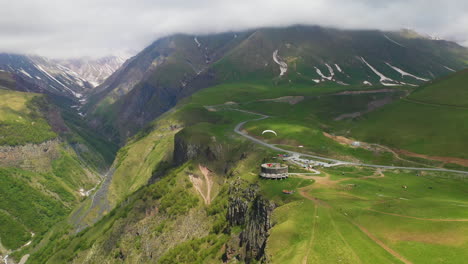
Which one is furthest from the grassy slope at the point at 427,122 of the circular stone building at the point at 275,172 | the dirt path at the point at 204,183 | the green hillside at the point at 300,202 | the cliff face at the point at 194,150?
the dirt path at the point at 204,183

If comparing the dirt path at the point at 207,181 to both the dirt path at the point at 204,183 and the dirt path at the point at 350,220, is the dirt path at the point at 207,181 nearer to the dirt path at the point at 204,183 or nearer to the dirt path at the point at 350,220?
the dirt path at the point at 204,183

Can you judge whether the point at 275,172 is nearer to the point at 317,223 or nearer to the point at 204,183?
the point at 317,223

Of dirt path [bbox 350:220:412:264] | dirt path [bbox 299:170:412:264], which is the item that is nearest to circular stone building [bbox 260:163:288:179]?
dirt path [bbox 299:170:412:264]

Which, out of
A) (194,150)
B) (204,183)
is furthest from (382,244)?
(194,150)

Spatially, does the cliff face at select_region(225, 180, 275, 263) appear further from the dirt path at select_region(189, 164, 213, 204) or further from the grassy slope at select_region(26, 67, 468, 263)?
the dirt path at select_region(189, 164, 213, 204)

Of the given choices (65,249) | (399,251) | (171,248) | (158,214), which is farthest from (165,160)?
(399,251)

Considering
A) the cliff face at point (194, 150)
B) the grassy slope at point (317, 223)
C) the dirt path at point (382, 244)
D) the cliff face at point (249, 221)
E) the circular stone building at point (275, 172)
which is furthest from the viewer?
the cliff face at point (194, 150)
